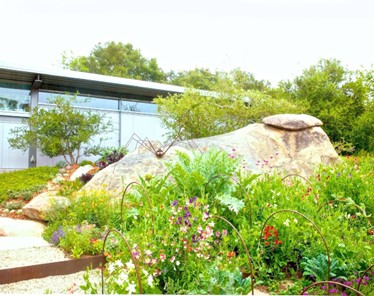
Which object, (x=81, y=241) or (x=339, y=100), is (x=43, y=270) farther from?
(x=339, y=100)

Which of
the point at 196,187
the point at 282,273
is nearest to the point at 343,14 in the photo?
the point at 196,187

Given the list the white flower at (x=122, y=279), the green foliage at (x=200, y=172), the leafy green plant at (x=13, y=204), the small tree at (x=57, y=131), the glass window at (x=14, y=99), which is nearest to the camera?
the white flower at (x=122, y=279)

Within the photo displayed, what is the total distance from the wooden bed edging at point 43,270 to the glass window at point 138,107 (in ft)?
33.0

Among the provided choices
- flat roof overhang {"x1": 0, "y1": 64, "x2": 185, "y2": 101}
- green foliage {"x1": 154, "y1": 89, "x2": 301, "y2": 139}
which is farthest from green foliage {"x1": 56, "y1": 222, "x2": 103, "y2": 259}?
flat roof overhang {"x1": 0, "y1": 64, "x2": 185, "y2": 101}

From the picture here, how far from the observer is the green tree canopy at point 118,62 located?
25.5 metres

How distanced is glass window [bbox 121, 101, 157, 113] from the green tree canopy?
12.1 metres

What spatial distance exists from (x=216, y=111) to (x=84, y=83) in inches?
187

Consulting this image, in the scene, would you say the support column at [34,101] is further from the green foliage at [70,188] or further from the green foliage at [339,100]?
the green foliage at [339,100]

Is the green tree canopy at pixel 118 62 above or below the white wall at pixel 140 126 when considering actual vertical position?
above

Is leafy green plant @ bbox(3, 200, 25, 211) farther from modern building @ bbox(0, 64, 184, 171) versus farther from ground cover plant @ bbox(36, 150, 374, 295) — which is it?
modern building @ bbox(0, 64, 184, 171)

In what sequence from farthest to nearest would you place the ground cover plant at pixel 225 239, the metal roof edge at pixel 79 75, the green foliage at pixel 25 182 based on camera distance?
the metal roof edge at pixel 79 75 < the green foliage at pixel 25 182 < the ground cover plant at pixel 225 239

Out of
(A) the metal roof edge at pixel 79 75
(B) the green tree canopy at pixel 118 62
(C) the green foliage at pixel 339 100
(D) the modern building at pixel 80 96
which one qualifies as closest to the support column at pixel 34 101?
(D) the modern building at pixel 80 96

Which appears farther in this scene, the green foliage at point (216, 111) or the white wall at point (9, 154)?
the white wall at point (9, 154)

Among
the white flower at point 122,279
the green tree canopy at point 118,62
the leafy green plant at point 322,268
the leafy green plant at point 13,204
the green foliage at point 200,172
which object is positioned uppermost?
the green tree canopy at point 118,62
